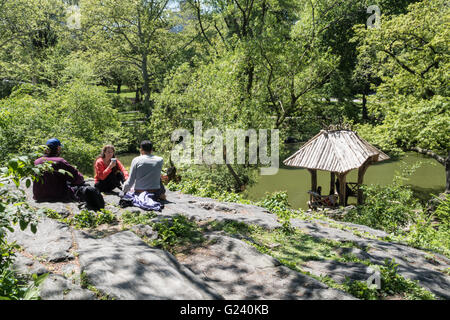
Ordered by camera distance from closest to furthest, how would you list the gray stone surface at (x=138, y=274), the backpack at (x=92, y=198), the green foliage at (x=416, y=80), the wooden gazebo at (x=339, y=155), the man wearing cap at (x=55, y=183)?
the gray stone surface at (x=138, y=274) < the backpack at (x=92, y=198) < the man wearing cap at (x=55, y=183) < the wooden gazebo at (x=339, y=155) < the green foliage at (x=416, y=80)

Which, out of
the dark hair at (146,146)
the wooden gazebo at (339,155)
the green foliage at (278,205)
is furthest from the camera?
the wooden gazebo at (339,155)

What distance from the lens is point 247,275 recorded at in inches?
134

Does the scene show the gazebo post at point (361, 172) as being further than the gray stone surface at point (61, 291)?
Yes

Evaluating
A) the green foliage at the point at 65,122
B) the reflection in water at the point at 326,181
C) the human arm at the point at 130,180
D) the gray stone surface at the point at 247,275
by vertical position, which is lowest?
the reflection in water at the point at 326,181

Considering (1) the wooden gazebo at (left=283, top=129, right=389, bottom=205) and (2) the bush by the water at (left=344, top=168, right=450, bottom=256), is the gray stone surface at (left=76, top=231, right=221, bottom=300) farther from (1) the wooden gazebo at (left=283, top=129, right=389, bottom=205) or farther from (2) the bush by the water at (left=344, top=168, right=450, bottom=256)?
(1) the wooden gazebo at (left=283, top=129, right=389, bottom=205)

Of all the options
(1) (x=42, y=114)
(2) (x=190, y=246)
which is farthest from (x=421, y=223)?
(1) (x=42, y=114)

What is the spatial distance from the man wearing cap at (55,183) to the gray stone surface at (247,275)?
10.3ft

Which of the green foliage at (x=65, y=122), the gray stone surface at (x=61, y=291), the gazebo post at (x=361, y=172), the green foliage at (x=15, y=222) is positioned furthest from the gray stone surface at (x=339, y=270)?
the gazebo post at (x=361, y=172)

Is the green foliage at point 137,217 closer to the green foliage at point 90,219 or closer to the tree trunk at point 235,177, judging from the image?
the green foliage at point 90,219

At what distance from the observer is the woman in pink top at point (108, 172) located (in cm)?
680

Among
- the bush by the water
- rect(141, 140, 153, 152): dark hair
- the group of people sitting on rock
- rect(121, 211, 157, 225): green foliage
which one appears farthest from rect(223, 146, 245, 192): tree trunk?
rect(121, 211, 157, 225): green foliage

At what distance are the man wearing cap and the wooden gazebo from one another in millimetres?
9303

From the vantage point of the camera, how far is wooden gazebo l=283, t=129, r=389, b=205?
A: 12281 mm
